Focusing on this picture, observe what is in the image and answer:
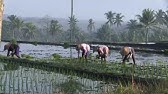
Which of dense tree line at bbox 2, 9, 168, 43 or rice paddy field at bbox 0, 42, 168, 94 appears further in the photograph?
dense tree line at bbox 2, 9, 168, 43

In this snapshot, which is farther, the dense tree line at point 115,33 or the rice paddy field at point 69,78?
the dense tree line at point 115,33

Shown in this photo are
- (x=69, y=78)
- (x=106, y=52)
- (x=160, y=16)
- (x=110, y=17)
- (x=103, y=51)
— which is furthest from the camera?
(x=110, y=17)

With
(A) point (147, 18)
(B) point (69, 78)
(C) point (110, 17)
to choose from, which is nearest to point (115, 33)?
(C) point (110, 17)

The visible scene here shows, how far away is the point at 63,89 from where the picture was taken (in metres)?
11.8

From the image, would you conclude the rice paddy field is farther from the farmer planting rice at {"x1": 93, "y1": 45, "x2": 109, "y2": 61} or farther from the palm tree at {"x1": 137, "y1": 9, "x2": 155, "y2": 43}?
the palm tree at {"x1": 137, "y1": 9, "x2": 155, "y2": 43}

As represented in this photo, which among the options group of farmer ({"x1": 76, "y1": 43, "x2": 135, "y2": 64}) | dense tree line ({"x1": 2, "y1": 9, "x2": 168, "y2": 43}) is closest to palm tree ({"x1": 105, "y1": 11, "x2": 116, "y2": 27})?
dense tree line ({"x1": 2, "y1": 9, "x2": 168, "y2": 43})

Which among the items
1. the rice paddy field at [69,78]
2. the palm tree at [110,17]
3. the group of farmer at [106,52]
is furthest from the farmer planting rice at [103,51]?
the palm tree at [110,17]

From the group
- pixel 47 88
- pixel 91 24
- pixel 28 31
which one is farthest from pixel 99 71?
pixel 91 24

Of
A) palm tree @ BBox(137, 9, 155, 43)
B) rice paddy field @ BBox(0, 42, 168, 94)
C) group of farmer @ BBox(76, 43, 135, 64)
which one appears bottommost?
rice paddy field @ BBox(0, 42, 168, 94)

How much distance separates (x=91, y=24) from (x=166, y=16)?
173 feet

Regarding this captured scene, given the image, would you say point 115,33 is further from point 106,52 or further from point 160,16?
point 106,52

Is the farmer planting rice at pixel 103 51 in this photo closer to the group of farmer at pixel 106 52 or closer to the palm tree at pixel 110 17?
the group of farmer at pixel 106 52

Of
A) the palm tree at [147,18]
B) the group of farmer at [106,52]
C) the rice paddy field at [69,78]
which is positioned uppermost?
the palm tree at [147,18]

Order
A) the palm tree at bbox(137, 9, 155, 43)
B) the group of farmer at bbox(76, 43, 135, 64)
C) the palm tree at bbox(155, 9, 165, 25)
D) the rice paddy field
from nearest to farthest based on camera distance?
1. the rice paddy field
2. the group of farmer at bbox(76, 43, 135, 64)
3. the palm tree at bbox(137, 9, 155, 43)
4. the palm tree at bbox(155, 9, 165, 25)
